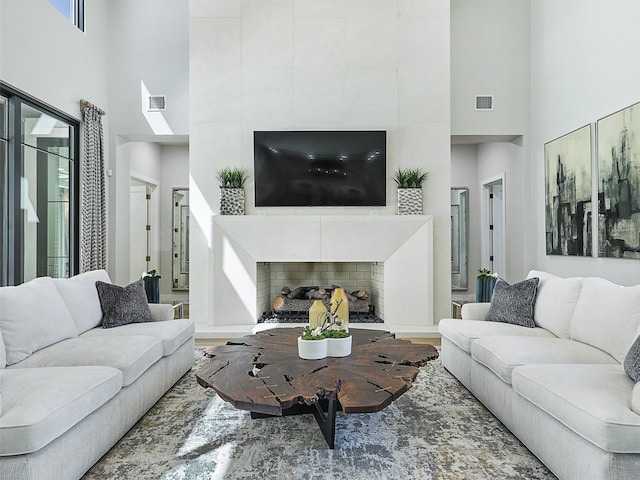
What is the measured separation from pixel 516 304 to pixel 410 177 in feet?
7.47

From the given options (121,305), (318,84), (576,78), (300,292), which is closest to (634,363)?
(121,305)

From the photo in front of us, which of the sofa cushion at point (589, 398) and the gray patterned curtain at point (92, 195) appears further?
the gray patterned curtain at point (92, 195)

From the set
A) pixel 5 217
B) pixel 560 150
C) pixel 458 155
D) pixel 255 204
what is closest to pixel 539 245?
pixel 560 150

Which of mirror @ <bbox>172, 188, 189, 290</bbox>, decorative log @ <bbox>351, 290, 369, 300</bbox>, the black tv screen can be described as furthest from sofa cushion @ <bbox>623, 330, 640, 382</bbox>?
mirror @ <bbox>172, 188, 189, 290</bbox>

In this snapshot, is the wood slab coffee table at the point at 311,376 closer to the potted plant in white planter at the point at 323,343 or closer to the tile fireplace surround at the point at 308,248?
the potted plant in white planter at the point at 323,343

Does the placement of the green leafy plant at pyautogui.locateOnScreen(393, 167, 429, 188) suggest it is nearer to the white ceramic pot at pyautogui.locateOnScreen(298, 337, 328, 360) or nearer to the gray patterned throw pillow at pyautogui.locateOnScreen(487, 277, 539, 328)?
the gray patterned throw pillow at pyautogui.locateOnScreen(487, 277, 539, 328)

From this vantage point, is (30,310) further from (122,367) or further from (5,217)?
(5,217)

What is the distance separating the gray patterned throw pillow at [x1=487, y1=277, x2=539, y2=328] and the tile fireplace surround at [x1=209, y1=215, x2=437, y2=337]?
5.30 feet

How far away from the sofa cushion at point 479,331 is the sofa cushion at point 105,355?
2.08 metres

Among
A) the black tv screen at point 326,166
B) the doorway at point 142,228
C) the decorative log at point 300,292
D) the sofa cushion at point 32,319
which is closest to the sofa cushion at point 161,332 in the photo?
the sofa cushion at point 32,319

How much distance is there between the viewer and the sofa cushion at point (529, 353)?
8.57ft

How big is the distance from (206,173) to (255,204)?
2.28 ft

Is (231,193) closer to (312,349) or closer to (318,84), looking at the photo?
(318,84)

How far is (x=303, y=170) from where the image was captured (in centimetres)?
555
